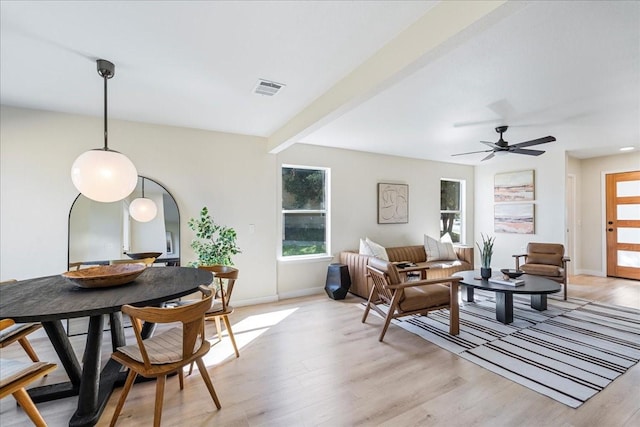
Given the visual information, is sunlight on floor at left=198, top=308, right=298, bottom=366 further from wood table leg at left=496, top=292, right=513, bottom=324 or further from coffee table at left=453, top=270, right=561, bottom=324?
wood table leg at left=496, top=292, right=513, bottom=324

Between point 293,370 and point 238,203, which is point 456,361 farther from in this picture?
point 238,203

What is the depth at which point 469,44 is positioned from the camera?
2.10 m

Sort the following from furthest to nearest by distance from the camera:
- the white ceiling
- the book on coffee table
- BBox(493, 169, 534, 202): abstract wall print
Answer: BBox(493, 169, 534, 202): abstract wall print → the book on coffee table → the white ceiling

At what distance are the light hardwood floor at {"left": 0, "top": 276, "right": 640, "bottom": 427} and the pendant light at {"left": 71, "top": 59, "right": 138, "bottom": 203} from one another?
1469 millimetres

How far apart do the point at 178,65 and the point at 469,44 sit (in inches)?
86.2

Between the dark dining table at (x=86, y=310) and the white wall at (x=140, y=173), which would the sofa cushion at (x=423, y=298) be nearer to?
the dark dining table at (x=86, y=310)

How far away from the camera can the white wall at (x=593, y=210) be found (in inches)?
234

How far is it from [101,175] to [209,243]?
2.05m

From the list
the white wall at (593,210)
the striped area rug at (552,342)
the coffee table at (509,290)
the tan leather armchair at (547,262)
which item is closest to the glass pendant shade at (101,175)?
the striped area rug at (552,342)

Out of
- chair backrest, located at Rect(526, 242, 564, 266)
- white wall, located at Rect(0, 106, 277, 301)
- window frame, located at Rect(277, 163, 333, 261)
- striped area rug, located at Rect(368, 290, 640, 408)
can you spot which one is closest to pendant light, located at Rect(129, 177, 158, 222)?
white wall, located at Rect(0, 106, 277, 301)

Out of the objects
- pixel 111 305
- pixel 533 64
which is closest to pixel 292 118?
pixel 533 64

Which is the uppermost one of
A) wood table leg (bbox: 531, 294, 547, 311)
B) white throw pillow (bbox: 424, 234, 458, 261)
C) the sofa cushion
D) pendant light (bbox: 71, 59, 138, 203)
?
pendant light (bbox: 71, 59, 138, 203)

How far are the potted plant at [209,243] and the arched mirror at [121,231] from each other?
243mm

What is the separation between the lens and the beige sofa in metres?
4.51
